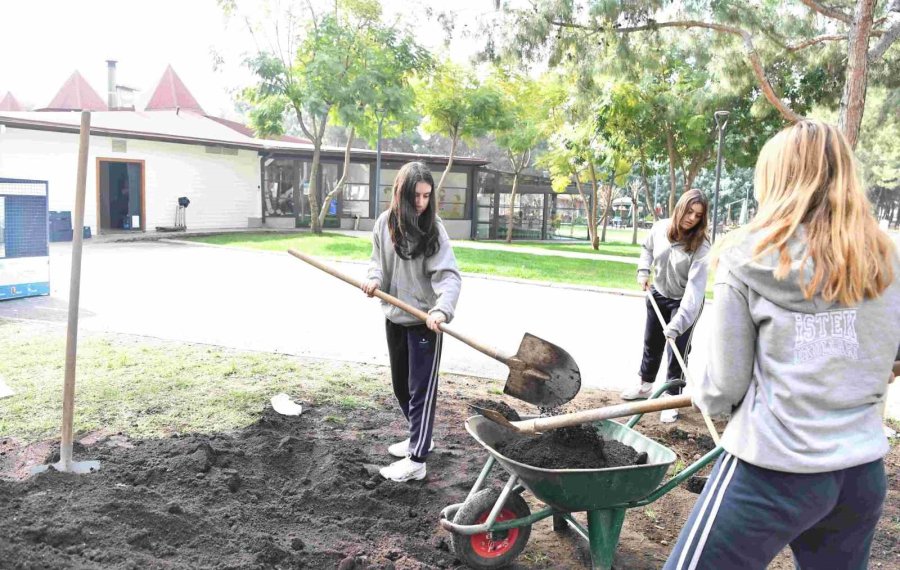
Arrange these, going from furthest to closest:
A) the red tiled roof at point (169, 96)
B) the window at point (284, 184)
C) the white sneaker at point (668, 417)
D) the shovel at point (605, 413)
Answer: the red tiled roof at point (169, 96), the window at point (284, 184), the white sneaker at point (668, 417), the shovel at point (605, 413)

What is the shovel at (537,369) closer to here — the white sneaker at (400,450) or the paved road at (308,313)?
the white sneaker at (400,450)

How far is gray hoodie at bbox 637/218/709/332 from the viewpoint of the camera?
15.9 ft

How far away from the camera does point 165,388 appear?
17.9 feet

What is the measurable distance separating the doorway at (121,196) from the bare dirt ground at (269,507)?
19.7m

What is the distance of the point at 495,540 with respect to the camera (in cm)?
306

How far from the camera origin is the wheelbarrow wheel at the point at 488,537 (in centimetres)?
297

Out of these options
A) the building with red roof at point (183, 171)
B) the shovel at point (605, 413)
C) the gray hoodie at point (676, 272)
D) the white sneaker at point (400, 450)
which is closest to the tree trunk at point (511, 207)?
the building with red roof at point (183, 171)

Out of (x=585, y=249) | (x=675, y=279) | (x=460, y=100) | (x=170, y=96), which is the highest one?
(x=170, y=96)

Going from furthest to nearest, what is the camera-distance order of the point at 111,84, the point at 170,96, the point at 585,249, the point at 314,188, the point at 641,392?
the point at 170,96 < the point at 111,84 < the point at 585,249 < the point at 314,188 < the point at 641,392

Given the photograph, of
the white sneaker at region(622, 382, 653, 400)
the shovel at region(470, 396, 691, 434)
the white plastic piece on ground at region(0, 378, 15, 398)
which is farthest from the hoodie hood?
the white plastic piece on ground at region(0, 378, 15, 398)

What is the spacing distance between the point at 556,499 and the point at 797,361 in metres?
1.20

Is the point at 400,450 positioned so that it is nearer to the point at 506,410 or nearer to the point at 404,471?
the point at 404,471

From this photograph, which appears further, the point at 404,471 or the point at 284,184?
the point at 284,184

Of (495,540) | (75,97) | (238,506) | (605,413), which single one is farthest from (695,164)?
(75,97)
